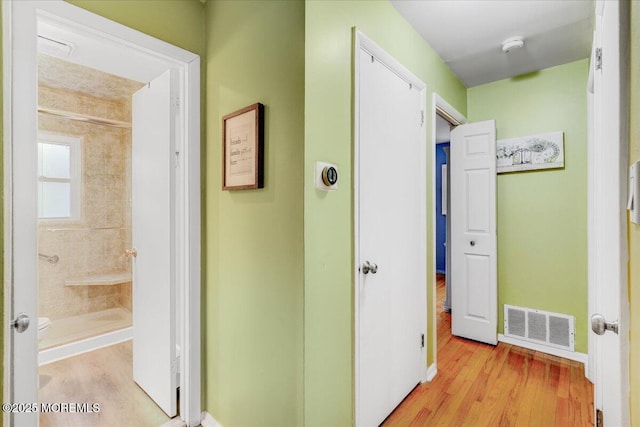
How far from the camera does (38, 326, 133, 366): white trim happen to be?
257 cm

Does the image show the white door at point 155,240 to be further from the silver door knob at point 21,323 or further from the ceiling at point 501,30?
the ceiling at point 501,30

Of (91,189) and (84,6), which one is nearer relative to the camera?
(84,6)

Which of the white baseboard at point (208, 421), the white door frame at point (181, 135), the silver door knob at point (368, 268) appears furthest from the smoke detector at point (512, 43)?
the white baseboard at point (208, 421)

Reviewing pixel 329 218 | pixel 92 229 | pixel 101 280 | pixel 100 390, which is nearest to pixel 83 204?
pixel 92 229

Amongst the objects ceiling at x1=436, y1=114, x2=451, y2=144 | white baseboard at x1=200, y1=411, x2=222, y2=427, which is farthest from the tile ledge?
ceiling at x1=436, y1=114, x2=451, y2=144

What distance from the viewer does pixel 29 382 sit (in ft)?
3.77

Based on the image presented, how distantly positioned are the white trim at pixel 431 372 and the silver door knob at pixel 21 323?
228cm

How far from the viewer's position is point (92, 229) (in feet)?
10.7

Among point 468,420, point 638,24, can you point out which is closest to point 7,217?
point 638,24

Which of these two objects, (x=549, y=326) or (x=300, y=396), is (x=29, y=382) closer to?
(x=300, y=396)

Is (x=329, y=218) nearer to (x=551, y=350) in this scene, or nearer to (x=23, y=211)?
(x=23, y=211)

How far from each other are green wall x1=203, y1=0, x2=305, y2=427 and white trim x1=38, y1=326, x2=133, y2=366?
1.83 meters

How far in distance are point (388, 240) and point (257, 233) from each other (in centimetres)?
79

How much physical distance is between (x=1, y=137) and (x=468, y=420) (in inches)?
102
